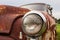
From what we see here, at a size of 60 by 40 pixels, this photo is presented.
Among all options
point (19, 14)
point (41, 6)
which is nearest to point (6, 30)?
point (19, 14)

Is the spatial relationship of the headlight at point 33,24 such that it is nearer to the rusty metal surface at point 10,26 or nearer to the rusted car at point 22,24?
the rusted car at point 22,24

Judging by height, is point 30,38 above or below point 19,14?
below

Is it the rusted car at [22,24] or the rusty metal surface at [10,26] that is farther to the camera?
the rusty metal surface at [10,26]

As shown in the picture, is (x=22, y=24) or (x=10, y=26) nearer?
(x=22, y=24)

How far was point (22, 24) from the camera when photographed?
324 centimetres

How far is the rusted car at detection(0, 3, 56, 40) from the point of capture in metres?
3.16

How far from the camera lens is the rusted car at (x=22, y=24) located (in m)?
3.16

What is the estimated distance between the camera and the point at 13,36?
3.39m

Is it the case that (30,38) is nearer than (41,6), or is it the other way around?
(30,38)

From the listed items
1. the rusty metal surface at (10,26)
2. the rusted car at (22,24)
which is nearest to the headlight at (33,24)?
the rusted car at (22,24)

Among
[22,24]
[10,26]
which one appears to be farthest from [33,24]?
[10,26]

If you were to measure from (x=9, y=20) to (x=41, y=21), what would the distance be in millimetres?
501

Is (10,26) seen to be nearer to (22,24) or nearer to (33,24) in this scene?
(22,24)

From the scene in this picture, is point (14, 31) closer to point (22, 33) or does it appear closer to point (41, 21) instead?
point (22, 33)
